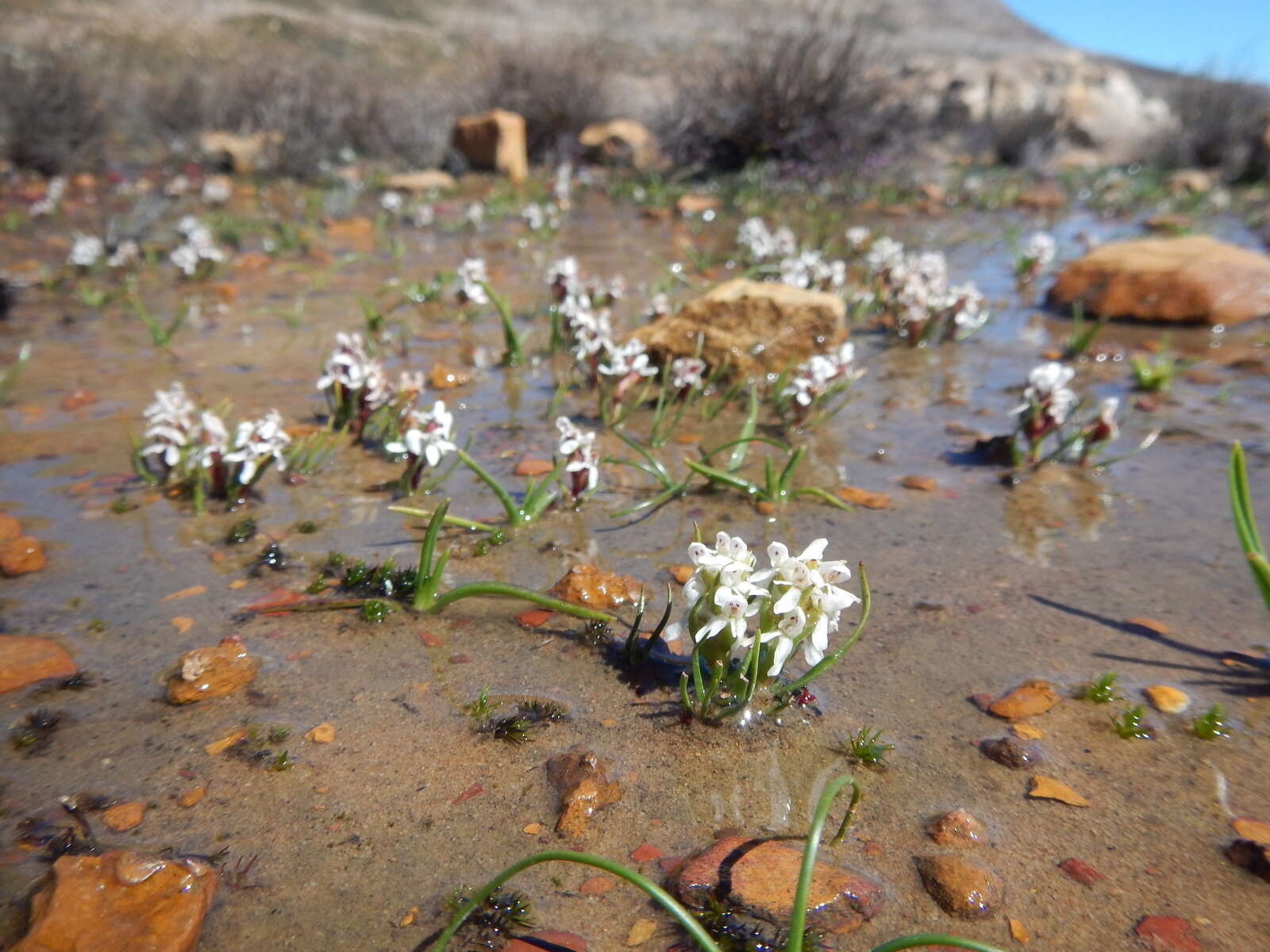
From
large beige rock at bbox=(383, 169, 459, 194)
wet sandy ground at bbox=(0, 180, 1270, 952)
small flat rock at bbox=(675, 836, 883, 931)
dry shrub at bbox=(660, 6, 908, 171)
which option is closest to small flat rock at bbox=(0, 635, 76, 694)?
wet sandy ground at bbox=(0, 180, 1270, 952)

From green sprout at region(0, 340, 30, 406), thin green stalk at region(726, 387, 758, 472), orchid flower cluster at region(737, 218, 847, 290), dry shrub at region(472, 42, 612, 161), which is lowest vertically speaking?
green sprout at region(0, 340, 30, 406)

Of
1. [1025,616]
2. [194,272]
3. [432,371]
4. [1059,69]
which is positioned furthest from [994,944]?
[1059,69]

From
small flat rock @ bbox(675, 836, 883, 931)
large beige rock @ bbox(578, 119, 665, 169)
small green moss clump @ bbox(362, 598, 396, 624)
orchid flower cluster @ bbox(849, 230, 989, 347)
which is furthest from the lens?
large beige rock @ bbox(578, 119, 665, 169)

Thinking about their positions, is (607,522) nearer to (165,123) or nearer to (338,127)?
(338,127)

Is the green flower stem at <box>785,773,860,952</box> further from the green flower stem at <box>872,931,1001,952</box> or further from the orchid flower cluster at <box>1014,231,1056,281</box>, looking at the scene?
the orchid flower cluster at <box>1014,231,1056,281</box>

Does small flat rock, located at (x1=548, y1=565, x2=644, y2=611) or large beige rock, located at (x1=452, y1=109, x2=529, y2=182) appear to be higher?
large beige rock, located at (x1=452, y1=109, x2=529, y2=182)

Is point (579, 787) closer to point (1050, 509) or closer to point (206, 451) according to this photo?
point (206, 451)

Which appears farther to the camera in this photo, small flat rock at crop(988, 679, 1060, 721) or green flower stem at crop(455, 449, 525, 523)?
green flower stem at crop(455, 449, 525, 523)
